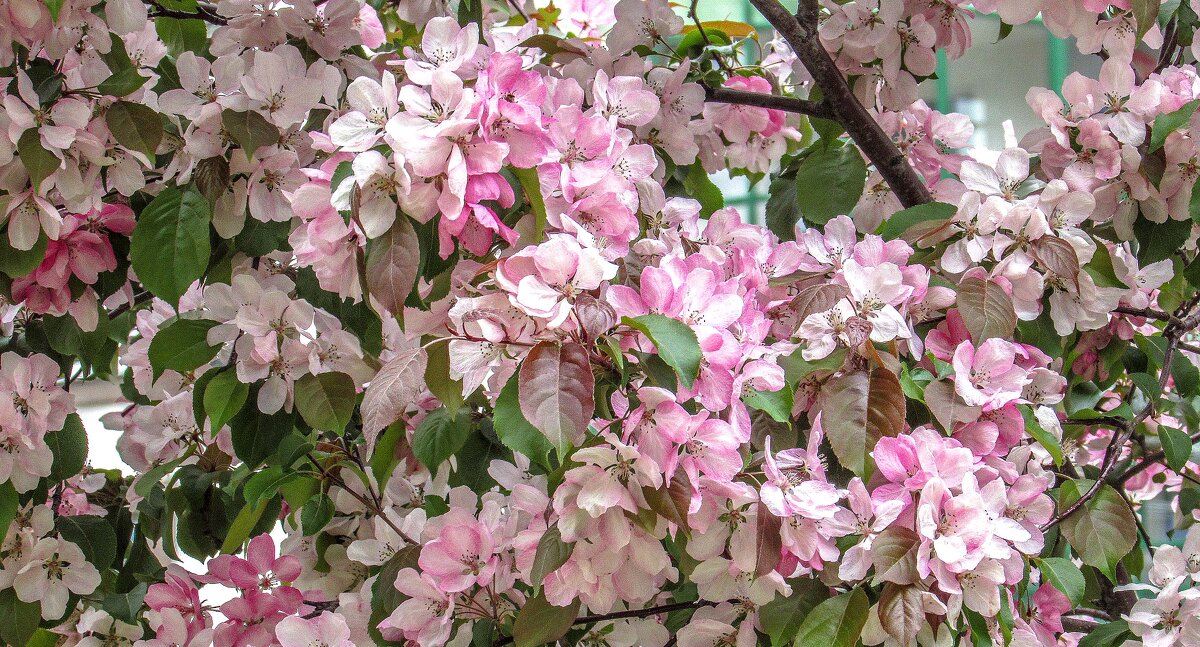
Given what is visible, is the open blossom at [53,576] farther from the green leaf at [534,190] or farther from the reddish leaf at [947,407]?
the reddish leaf at [947,407]

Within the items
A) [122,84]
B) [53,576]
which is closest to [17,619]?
[53,576]

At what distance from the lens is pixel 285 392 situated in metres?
0.96

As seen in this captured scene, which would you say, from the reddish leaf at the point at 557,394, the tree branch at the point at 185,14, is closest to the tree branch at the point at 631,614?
the reddish leaf at the point at 557,394

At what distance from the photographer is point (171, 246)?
0.96 metres

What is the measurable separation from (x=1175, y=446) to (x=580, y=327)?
0.72m

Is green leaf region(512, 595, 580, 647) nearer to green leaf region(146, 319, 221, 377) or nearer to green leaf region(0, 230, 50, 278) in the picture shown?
green leaf region(146, 319, 221, 377)

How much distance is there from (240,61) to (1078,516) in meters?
0.85

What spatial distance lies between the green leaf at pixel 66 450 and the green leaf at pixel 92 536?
0.11 metres

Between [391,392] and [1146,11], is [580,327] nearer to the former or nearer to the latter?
[391,392]

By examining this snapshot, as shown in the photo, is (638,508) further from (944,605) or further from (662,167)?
(662,167)

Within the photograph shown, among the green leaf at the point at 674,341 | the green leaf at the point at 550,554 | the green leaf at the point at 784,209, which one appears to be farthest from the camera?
the green leaf at the point at 784,209

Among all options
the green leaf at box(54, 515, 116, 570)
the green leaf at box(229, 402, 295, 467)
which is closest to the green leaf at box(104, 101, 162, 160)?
the green leaf at box(229, 402, 295, 467)

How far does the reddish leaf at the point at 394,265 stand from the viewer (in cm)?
69

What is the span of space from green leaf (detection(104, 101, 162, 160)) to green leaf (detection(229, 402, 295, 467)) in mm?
245
